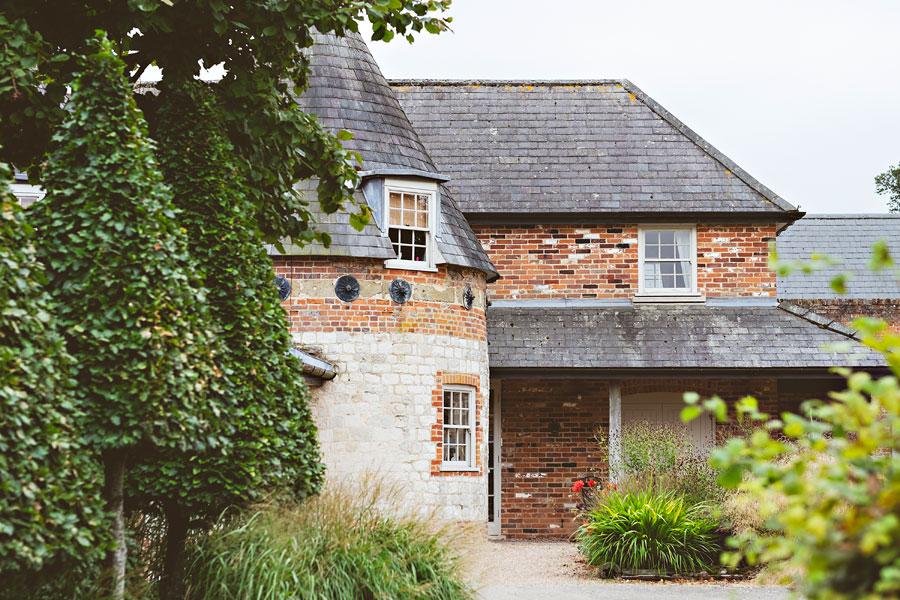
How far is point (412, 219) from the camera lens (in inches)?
624

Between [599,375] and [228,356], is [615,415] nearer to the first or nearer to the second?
[599,375]

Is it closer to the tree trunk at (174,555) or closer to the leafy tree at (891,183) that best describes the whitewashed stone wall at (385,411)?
the tree trunk at (174,555)

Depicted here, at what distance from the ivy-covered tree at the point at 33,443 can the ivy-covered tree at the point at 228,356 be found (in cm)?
142

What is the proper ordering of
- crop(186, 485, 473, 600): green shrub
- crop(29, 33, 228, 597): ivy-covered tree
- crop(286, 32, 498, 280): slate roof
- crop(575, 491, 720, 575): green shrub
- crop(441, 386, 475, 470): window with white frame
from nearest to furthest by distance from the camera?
crop(29, 33, 228, 597): ivy-covered tree
crop(186, 485, 473, 600): green shrub
crop(575, 491, 720, 575): green shrub
crop(286, 32, 498, 280): slate roof
crop(441, 386, 475, 470): window with white frame

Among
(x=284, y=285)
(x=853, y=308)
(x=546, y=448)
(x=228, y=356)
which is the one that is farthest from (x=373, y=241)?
(x=853, y=308)

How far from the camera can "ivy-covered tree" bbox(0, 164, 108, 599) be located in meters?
4.91

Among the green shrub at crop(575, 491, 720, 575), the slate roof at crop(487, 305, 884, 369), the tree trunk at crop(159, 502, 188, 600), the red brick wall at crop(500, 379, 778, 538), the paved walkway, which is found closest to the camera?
the tree trunk at crop(159, 502, 188, 600)

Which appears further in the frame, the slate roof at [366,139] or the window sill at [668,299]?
the window sill at [668,299]

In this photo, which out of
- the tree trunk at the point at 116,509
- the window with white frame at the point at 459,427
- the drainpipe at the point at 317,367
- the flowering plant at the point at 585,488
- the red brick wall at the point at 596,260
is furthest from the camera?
the red brick wall at the point at 596,260

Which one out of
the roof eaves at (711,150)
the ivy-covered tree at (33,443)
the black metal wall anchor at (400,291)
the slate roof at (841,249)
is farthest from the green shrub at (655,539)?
the slate roof at (841,249)

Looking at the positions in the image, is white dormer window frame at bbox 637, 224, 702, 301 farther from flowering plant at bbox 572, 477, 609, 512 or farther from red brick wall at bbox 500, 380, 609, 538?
flowering plant at bbox 572, 477, 609, 512

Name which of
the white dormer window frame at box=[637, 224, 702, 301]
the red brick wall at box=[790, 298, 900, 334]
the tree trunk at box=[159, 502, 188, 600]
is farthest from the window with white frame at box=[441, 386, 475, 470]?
the red brick wall at box=[790, 298, 900, 334]

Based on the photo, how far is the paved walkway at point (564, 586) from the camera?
408 inches

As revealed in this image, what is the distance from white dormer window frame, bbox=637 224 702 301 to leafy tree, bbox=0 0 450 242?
1017cm
